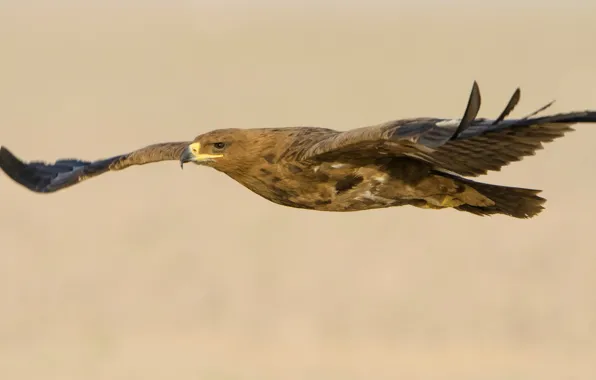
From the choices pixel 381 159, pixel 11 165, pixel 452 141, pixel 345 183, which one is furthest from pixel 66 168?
pixel 452 141

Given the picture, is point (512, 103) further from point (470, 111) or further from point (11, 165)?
point (11, 165)

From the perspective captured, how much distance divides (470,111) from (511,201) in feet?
8.87

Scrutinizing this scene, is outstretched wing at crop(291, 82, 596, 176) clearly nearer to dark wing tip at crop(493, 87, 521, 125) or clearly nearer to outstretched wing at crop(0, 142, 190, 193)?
dark wing tip at crop(493, 87, 521, 125)

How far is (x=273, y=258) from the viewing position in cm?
1770

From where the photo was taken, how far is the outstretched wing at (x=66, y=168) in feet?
37.4

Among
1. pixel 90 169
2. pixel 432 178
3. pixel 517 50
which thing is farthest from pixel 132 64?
pixel 432 178

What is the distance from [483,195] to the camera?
10.8 m

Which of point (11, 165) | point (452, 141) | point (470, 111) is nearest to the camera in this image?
point (470, 111)

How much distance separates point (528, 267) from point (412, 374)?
2.65 meters

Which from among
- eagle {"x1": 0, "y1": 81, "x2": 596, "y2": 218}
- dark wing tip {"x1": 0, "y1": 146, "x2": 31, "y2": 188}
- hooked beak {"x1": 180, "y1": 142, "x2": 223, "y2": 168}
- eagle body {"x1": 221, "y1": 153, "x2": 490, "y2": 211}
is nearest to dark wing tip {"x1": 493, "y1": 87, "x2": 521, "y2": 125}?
eagle {"x1": 0, "y1": 81, "x2": 596, "y2": 218}

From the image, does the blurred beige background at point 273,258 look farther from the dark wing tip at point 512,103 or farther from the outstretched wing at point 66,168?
the dark wing tip at point 512,103

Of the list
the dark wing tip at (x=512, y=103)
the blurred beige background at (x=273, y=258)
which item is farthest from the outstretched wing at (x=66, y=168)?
the dark wing tip at (x=512, y=103)

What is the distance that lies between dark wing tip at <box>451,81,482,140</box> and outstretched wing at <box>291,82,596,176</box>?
25 millimetres

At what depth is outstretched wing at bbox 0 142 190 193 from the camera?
11.4 m
